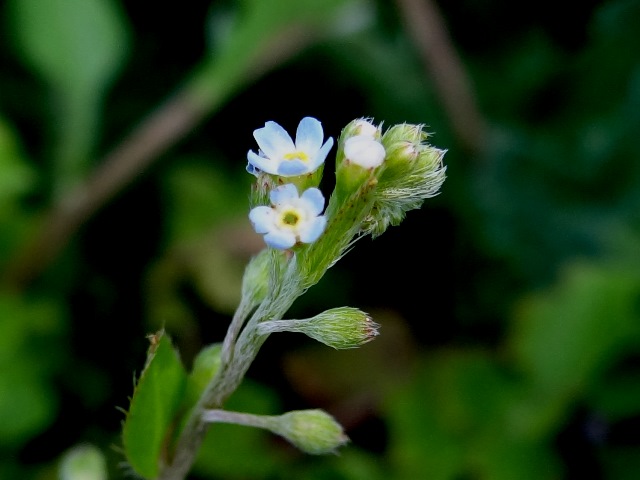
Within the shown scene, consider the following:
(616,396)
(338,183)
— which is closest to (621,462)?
(616,396)

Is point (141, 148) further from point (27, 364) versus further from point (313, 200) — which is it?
point (313, 200)

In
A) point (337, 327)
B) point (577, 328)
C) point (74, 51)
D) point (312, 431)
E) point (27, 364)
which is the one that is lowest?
point (312, 431)

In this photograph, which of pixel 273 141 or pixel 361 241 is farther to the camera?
pixel 361 241

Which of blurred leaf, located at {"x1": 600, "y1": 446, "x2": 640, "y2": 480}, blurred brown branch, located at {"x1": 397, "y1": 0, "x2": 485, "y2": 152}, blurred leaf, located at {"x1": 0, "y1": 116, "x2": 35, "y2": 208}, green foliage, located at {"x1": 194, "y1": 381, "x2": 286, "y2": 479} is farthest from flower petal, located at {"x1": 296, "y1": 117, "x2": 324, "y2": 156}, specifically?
blurred brown branch, located at {"x1": 397, "y1": 0, "x2": 485, "y2": 152}

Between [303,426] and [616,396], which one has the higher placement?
[616,396]

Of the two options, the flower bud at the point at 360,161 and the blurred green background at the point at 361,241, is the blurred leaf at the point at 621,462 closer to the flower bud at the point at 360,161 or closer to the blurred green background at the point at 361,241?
the blurred green background at the point at 361,241

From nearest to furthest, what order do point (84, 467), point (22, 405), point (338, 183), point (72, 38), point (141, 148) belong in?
point (338, 183), point (84, 467), point (22, 405), point (141, 148), point (72, 38)

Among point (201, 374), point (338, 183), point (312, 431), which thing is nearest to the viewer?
point (338, 183)

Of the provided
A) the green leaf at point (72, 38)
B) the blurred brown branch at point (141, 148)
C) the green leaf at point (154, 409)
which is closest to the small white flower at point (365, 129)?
the green leaf at point (154, 409)
